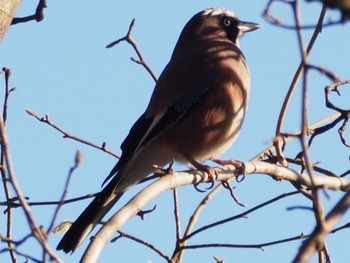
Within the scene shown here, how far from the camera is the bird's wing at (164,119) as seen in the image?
5.17 m

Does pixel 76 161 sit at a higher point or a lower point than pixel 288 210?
higher

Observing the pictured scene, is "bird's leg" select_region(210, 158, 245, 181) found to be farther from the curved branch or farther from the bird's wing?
the bird's wing

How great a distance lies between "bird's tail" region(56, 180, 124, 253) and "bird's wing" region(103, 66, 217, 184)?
0.43 m

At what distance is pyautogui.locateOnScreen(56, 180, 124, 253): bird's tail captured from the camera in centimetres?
426

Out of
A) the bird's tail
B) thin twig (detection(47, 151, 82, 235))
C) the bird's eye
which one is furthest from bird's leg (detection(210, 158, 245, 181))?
thin twig (detection(47, 151, 82, 235))

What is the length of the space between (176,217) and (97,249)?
1271 millimetres

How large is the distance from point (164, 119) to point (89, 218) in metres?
1.15

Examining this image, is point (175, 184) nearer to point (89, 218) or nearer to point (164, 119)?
point (89, 218)

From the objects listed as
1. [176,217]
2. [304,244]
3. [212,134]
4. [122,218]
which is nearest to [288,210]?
[304,244]

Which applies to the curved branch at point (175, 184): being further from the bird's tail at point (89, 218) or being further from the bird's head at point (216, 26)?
the bird's head at point (216, 26)

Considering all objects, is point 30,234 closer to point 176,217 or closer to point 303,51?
point 303,51

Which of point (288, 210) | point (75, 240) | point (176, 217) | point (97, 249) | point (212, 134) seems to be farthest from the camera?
point (212, 134)

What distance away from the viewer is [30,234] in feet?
7.32

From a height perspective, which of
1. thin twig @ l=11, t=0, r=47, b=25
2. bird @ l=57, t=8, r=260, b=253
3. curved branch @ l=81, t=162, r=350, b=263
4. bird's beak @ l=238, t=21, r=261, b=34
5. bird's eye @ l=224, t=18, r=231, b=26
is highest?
bird's eye @ l=224, t=18, r=231, b=26
